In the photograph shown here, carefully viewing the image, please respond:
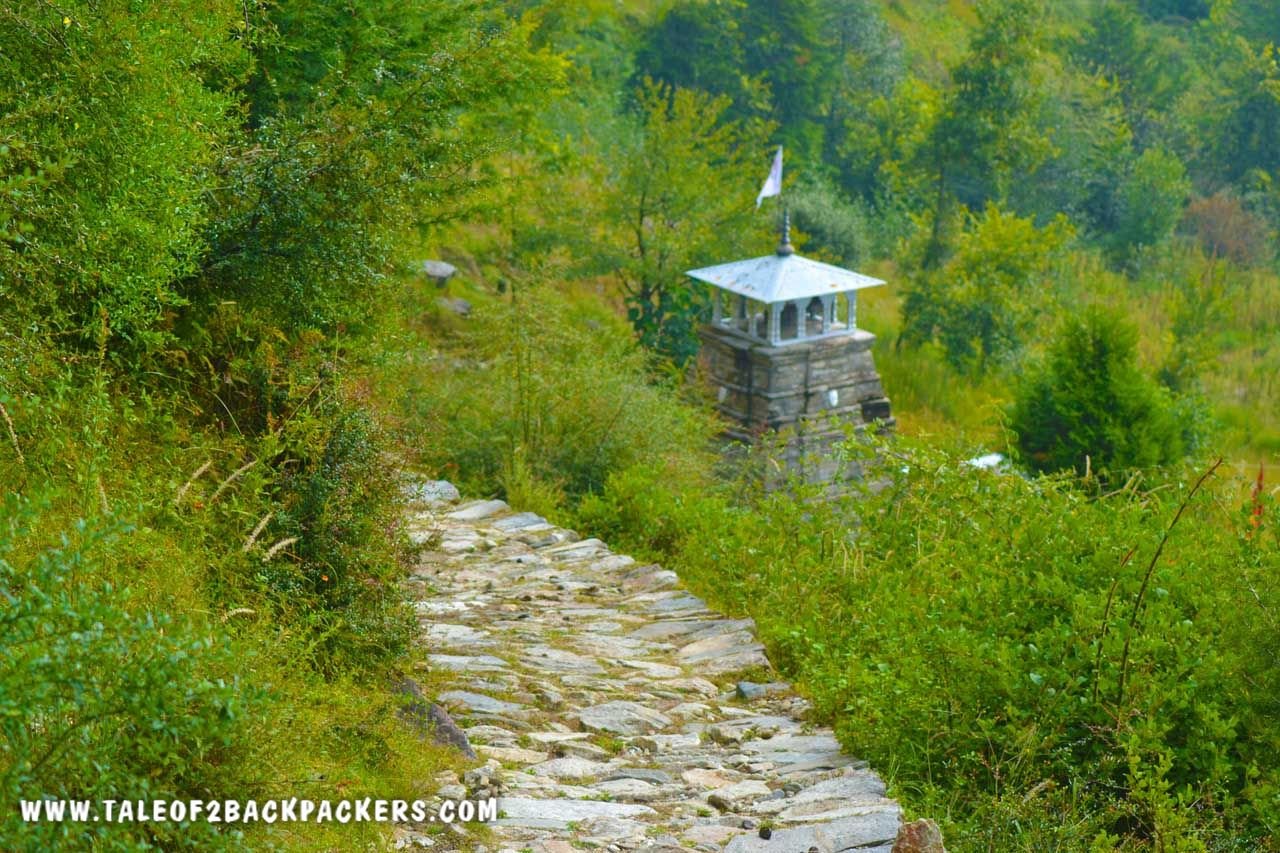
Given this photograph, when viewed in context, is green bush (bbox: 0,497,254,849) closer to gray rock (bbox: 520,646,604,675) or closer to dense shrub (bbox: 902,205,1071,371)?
gray rock (bbox: 520,646,604,675)

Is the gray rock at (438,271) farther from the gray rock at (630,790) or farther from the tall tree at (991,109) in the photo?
the gray rock at (630,790)

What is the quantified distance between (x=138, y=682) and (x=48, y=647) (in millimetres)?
187

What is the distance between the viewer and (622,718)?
527 centimetres

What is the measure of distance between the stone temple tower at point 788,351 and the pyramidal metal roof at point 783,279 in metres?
0.01

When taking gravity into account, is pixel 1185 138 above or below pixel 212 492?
above

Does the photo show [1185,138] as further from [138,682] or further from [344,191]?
[138,682]

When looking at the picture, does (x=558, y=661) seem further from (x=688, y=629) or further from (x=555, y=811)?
(x=555, y=811)

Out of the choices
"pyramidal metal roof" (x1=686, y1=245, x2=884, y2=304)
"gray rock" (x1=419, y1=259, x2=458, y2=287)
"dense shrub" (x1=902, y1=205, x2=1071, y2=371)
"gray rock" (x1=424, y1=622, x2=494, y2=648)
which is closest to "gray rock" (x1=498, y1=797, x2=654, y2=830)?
"gray rock" (x1=424, y1=622, x2=494, y2=648)

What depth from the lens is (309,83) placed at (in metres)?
7.61

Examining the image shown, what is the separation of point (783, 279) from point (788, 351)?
850 mm

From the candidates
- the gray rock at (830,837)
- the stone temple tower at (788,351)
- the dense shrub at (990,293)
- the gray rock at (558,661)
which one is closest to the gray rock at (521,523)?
the gray rock at (558,661)

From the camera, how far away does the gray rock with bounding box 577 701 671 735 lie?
17.0 feet

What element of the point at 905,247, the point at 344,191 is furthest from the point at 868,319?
the point at 344,191

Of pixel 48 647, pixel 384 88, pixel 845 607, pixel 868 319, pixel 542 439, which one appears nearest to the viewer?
pixel 48 647
